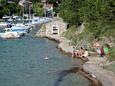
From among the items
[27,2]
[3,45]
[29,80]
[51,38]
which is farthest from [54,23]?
[27,2]

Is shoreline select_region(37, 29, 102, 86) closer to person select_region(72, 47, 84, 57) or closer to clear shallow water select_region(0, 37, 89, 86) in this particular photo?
clear shallow water select_region(0, 37, 89, 86)

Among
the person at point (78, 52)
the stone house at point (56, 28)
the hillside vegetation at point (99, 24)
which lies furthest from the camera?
the stone house at point (56, 28)

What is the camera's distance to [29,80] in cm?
3197

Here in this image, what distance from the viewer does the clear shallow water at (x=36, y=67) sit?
3148 centimetres

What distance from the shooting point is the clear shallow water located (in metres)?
31.5

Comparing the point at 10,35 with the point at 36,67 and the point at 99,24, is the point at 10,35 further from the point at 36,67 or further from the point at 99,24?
the point at 99,24

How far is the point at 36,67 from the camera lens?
1486 inches

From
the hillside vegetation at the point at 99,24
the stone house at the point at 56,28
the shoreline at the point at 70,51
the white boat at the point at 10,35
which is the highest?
the hillside vegetation at the point at 99,24

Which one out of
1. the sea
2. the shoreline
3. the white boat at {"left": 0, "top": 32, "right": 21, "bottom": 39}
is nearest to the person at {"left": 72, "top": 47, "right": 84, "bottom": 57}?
the sea

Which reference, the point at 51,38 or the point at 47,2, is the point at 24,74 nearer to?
the point at 51,38

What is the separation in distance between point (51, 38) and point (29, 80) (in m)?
33.2

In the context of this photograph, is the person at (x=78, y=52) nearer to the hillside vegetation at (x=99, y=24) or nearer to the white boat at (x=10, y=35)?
the hillside vegetation at (x=99, y=24)

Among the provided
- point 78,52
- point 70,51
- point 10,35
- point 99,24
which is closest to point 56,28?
point 10,35

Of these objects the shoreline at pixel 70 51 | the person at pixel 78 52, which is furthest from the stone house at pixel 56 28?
the person at pixel 78 52
